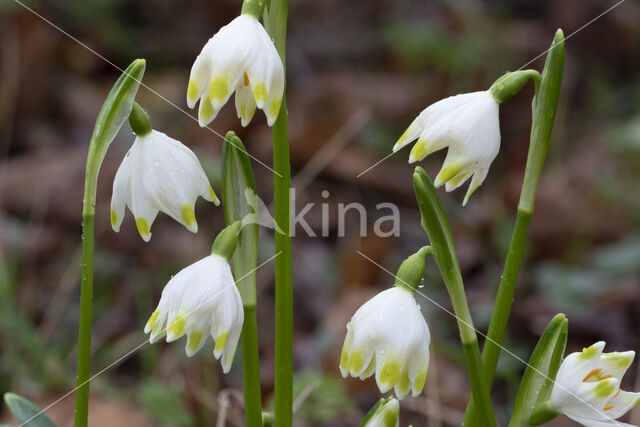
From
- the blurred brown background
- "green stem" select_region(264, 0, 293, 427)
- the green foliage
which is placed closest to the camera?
"green stem" select_region(264, 0, 293, 427)

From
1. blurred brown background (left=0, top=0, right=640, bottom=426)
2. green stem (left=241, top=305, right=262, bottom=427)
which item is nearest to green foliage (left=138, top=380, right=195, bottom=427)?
blurred brown background (left=0, top=0, right=640, bottom=426)

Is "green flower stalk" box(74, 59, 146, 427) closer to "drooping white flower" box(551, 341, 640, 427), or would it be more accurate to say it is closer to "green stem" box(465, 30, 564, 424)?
"green stem" box(465, 30, 564, 424)

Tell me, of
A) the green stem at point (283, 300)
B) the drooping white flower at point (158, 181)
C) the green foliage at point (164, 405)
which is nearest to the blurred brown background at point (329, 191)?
the green foliage at point (164, 405)

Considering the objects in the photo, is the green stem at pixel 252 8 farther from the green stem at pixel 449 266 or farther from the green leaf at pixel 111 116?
the green stem at pixel 449 266

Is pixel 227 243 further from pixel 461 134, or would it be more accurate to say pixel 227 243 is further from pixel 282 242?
pixel 461 134

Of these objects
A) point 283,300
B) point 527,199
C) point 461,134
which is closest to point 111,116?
point 283,300

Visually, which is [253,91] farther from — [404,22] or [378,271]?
[404,22]
